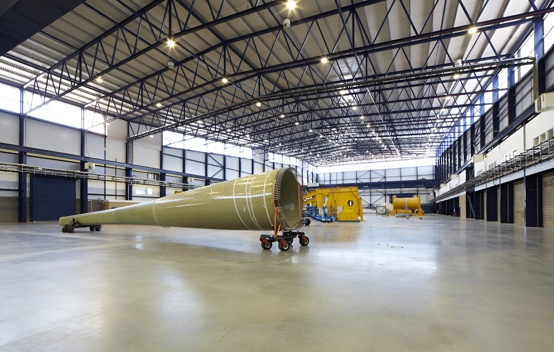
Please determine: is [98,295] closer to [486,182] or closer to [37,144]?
[37,144]

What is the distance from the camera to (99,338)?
8.21 ft

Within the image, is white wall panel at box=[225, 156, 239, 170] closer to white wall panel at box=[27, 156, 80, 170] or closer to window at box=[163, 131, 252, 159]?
window at box=[163, 131, 252, 159]

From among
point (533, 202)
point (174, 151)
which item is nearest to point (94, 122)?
point (174, 151)

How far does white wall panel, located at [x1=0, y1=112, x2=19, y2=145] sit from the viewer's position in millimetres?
20844

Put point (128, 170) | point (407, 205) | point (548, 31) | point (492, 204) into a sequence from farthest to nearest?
point (407, 205) < point (128, 170) < point (492, 204) < point (548, 31)

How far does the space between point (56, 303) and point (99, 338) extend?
140cm

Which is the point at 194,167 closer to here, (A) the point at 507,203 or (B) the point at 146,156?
(B) the point at 146,156

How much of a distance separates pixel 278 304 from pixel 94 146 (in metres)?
29.0

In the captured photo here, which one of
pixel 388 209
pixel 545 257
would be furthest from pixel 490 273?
pixel 388 209

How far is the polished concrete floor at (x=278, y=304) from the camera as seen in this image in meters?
2.44

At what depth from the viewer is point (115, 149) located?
28062mm

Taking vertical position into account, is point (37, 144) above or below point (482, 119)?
below

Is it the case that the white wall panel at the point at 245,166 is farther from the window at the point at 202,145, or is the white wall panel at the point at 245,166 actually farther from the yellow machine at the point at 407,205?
the yellow machine at the point at 407,205

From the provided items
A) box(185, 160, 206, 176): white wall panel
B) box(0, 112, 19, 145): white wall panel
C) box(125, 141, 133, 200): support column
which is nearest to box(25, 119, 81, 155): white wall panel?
box(0, 112, 19, 145): white wall panel
